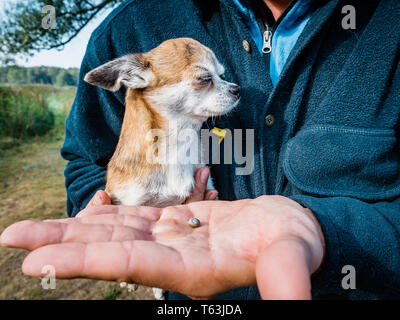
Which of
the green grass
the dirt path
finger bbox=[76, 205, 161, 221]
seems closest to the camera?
finger bbox=[76, 205, 161, 221]

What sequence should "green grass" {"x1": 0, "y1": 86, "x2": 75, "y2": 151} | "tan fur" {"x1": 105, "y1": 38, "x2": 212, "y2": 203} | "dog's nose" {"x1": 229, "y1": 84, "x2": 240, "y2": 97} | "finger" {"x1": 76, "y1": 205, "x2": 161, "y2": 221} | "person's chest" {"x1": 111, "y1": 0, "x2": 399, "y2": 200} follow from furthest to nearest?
"green grass" {"x1": 0, "y1": 86, "x2": 75, "y2": 151}
"tan fur" {"x1": 105, "y1": 38, "x2": 212, "y2": 203}
"dog's nose" {"x1": 229, "y1": 84, "x2": 240, "y2": 97}
"person's chest" {"x1": 111, "y1": 0, "x2": 399, "y2": 200}
"finger" {"x1": 76, "y1": 205, "x2": 161, "y2": 221}

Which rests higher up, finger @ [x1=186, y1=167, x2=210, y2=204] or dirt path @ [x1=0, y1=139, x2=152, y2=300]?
finger @ [x1=186, y1=167, x2=210, y2=204]

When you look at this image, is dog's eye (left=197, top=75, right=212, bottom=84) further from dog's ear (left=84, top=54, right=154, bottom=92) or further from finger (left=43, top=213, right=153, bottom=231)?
finger (left=43, top=213, right=153, bottom=231)

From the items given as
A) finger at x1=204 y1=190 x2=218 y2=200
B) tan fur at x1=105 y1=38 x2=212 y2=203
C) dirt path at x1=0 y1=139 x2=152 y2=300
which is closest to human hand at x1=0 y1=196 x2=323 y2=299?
finger at x1=204 y1=190 x2=218 y2=200

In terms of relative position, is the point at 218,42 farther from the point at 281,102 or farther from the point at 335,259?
the point at 335,259

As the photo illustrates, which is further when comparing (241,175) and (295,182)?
(241,175)

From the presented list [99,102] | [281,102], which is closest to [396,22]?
[281,102]

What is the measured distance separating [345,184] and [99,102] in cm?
164

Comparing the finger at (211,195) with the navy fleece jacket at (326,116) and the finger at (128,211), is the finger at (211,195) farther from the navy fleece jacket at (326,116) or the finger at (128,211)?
the finger at (128,211)

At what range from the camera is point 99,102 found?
2.00 meters

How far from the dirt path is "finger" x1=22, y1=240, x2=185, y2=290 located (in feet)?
8.81

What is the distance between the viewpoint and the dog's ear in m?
1.64

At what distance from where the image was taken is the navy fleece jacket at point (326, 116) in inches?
45.4

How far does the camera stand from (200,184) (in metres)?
1.84
